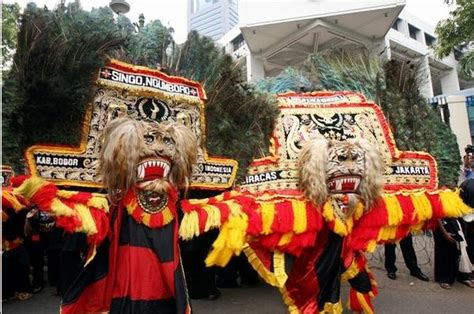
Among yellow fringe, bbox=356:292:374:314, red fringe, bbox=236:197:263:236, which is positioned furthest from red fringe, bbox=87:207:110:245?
yellow fringe, bbox=356:292:374:314

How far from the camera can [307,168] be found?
308 cm

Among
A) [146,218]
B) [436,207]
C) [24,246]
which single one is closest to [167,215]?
[146,218]

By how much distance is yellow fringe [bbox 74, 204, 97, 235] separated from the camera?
93.6 inches

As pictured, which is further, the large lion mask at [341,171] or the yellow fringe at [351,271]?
the yellow fringe at [351,271]

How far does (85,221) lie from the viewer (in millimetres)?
2393

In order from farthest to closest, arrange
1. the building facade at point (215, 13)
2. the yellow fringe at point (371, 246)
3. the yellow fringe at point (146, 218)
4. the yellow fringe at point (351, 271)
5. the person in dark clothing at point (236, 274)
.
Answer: the building facade at point (215, 13) < the person in dark clothing at point (236, 274) < the yellow fringe at point (351, 271) < the yellow fringe at point (371, 246) < the yellow fringe at point (146, 218)

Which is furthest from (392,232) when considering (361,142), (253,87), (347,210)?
(253,87)

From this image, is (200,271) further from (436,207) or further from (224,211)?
(436,207)

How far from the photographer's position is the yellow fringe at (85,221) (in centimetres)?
238

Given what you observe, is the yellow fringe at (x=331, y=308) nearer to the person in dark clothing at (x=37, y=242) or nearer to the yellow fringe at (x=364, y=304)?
the yellow fringe at (x=364, y=304)

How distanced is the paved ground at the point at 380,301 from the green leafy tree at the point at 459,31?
6.54 m

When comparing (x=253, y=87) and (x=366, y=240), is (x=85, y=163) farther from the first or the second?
(x=366, y=240)

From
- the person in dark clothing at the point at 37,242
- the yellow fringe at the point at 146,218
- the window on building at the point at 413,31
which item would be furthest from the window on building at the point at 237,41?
the yellow fringe at the point at 146,218

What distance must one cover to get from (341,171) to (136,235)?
1.55m
